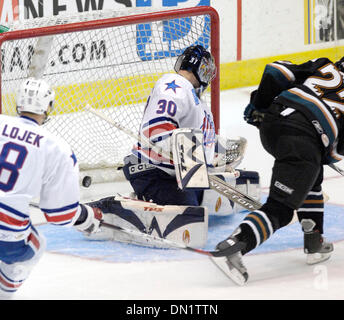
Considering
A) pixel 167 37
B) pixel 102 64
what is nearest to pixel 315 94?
pixel 167 37

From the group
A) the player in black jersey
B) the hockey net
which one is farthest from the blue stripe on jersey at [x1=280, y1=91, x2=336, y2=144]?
the hockey net

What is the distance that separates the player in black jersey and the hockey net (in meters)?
1.21

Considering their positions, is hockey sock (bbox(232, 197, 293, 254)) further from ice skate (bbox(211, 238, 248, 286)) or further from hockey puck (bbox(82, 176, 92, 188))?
hockey puck (bbox(82, 176, 92, 188))

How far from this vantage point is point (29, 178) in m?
2.48

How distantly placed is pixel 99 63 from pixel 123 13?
13.4 inches

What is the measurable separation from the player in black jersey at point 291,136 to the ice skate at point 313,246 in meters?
0.02

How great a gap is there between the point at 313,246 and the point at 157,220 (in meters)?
0.65

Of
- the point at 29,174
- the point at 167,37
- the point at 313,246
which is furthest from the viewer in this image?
the point at 167,37

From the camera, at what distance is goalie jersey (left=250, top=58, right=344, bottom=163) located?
9.57 ft

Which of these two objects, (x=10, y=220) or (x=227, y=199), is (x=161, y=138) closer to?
(x=227, y=199)

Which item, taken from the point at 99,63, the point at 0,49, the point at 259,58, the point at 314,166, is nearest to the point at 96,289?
the point at 314,166

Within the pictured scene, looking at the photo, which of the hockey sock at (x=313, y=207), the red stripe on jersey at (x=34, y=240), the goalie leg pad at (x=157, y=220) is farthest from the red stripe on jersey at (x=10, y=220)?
the hockey sock at (x=313, y=207)
